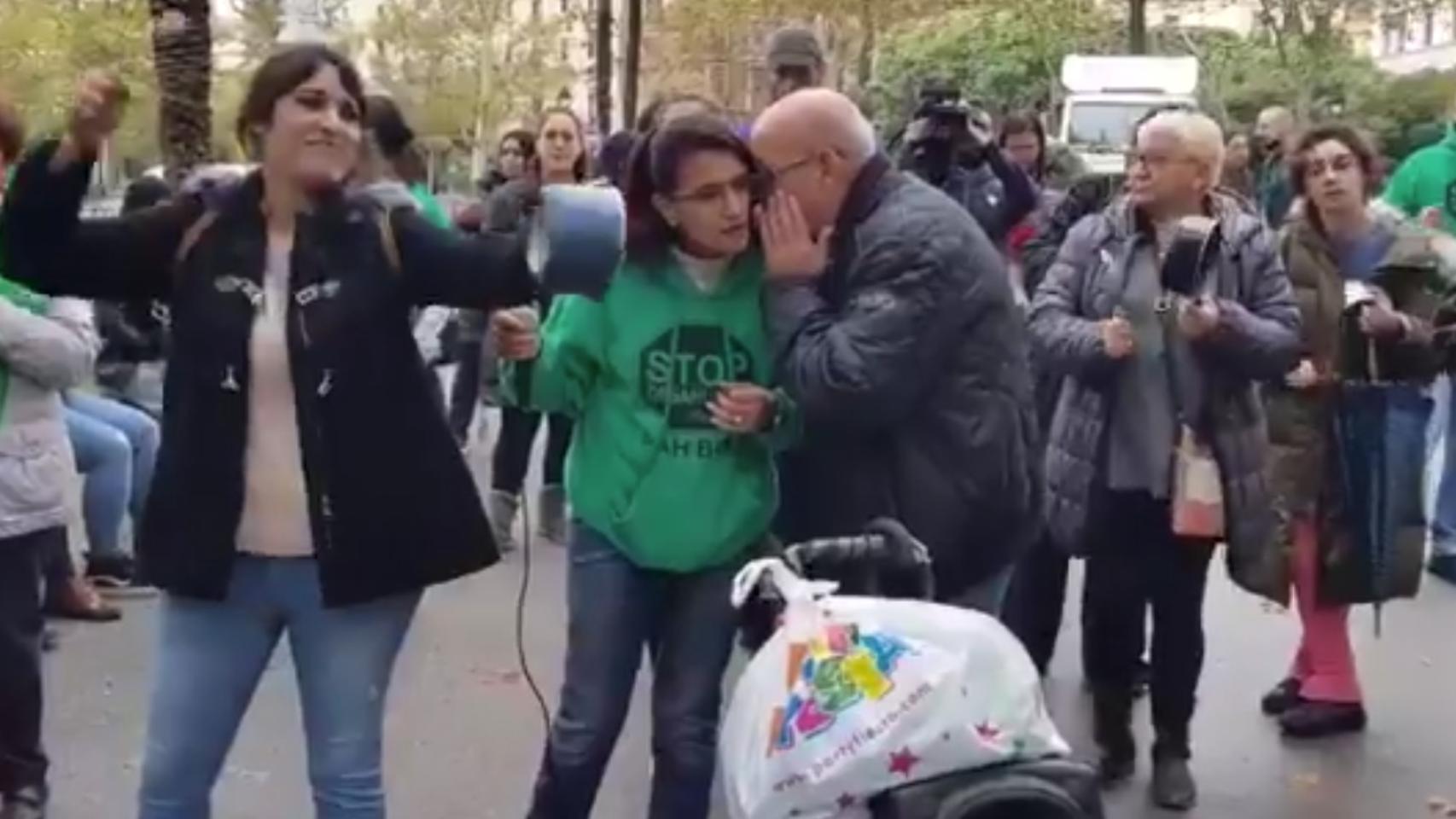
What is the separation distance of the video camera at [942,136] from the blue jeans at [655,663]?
3.35 metres

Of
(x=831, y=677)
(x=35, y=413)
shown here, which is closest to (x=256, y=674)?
(x=831, y=677)

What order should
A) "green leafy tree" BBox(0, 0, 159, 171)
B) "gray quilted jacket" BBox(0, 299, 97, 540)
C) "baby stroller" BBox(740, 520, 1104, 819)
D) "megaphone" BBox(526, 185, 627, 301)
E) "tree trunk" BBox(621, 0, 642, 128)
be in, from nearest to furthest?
"baby stroller" BBox(740, 520, 1104, 819) → "megaphone" BBox(526, 185, 627, 301) → "gray quilted jacket" BBox(0, 299, 97, 540) → "tree trunk" BBox(621, 0, 642, 128) → "green leafy tree" BBox(0, 0, 159, 171)

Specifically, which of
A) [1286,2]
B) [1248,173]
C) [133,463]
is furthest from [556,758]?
[1286,2]

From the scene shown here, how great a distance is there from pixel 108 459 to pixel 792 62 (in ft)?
9.71

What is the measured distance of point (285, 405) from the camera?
4219 millimetres

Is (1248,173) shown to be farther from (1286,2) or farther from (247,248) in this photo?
(1286,2)

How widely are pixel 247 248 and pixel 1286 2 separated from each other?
4339cm

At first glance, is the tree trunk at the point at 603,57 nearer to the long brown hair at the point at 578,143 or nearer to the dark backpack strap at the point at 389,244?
the long brown hair at the point at 578,143

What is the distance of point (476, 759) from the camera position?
22.2 ft

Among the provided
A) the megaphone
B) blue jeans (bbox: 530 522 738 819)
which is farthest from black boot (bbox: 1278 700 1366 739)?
the megaphone

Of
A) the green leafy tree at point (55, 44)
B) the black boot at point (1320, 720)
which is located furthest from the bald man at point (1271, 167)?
the green leafy tree at point (55, 44)

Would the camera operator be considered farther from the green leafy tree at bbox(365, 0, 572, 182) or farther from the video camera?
the green leafy tree at bbox(365, 0, 572, 182)

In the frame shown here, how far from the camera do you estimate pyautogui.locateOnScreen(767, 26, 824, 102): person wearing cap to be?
316 inches

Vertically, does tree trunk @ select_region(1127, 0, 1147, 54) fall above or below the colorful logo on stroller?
above
